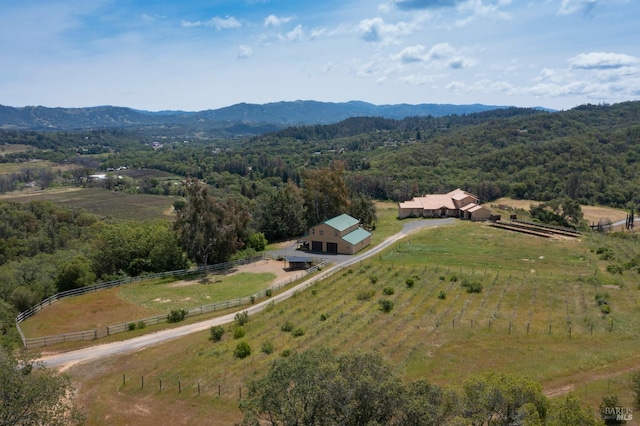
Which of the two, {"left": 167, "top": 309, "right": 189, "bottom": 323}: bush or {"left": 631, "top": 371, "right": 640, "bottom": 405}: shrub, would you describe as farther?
{"left": 167, "top": 309, "right": 189, "bottom": 323}: bush

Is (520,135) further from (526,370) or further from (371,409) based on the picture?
(371,409)

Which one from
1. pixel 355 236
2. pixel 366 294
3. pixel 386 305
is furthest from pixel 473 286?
pixel 355 236

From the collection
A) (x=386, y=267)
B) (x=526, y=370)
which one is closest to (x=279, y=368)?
(x=526, y=370)

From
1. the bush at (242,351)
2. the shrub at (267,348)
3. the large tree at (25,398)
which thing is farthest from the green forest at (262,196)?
the large tree at (25,398)

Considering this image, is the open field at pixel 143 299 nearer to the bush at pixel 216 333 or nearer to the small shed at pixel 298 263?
the small shed at pixel 298 263

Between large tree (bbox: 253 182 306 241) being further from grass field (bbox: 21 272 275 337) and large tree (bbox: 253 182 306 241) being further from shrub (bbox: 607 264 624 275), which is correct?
shrub (bbox: 607 264 624 275)

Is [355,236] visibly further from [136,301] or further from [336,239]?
[136,301]

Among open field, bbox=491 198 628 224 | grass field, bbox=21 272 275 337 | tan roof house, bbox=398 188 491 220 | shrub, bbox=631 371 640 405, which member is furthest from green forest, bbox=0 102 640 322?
shrub, bbox=631 371 640 405
